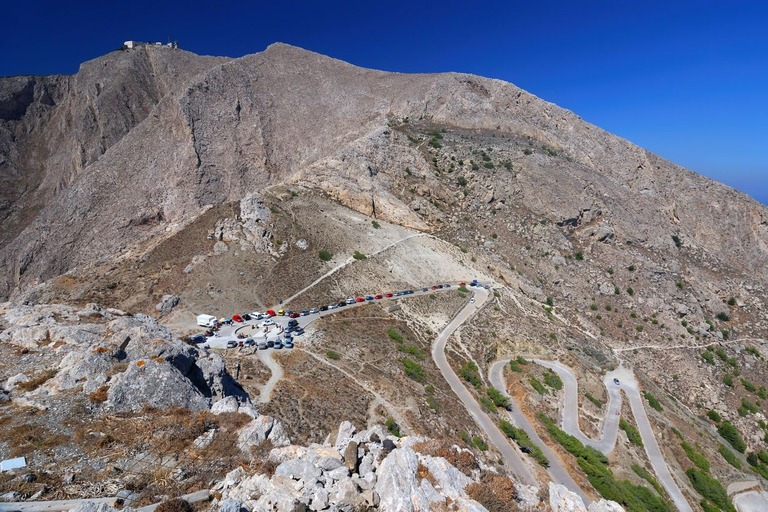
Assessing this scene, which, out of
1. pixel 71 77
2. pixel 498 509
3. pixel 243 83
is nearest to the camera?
pixel 498 509

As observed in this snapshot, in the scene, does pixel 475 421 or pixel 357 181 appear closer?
pixel 475 421

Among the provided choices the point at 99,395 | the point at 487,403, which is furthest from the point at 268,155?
the point at 99,395

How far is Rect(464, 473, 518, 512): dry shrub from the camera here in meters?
10.2

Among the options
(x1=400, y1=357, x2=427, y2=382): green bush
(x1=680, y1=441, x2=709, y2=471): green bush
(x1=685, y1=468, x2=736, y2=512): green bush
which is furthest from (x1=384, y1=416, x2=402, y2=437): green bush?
(x1=680, y1=441, x2=709, y2=471): green bush

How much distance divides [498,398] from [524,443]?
4.98 metres

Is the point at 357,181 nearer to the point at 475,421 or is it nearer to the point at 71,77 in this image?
the point at 475,421


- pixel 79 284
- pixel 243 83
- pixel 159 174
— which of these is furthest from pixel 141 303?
pixel 243 83

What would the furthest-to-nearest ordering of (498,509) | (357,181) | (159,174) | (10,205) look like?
(10,205)
(159,174)
(357,181)
(498,509)

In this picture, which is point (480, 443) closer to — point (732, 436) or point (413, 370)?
point (413, 370)

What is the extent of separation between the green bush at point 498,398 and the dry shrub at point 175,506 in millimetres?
27577

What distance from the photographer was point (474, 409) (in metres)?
30.3

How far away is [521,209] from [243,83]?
218 ft

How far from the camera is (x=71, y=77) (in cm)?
10500

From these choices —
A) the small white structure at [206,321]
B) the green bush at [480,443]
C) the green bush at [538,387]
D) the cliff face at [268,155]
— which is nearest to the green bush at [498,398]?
the green bush at [538,387]
